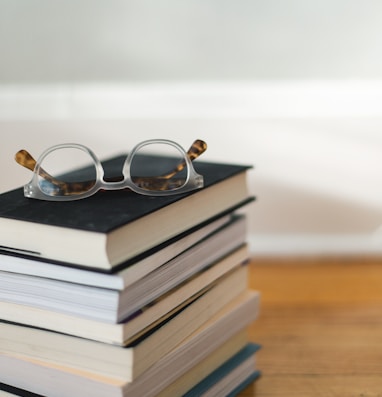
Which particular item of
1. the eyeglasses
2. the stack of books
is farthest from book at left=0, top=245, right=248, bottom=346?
the eyeglasses

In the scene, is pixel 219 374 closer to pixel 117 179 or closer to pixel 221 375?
pixel 221 375

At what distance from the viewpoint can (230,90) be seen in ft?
4.76

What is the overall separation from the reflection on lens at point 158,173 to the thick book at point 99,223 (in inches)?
1.3

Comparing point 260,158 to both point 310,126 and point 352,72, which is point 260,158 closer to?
point 310,126

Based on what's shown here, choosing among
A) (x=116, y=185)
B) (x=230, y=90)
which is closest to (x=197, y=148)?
(x=116, y=185)

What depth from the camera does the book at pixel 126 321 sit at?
0.73 m

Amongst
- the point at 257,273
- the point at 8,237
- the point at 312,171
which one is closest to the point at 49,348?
the point at 8,237

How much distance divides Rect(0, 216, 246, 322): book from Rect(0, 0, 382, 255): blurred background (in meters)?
0.65

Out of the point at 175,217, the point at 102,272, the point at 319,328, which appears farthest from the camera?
the point at 319,328

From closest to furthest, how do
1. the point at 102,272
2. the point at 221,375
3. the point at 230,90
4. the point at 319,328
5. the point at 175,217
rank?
the point at 102,272 → the point at 175,217 → the point at 221,375 → the point at 319,328 → the point at 230,90

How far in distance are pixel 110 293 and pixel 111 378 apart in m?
0.10

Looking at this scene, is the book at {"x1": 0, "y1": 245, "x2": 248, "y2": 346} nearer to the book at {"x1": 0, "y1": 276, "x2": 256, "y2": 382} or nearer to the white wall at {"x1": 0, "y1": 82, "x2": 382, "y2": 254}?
the book at {"x1": 0, "y1": 276, "x2": 256, "y2": 382}

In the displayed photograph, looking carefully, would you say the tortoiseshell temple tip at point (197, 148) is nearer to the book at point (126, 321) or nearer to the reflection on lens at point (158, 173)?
the reflection on lens at point (158, 173)

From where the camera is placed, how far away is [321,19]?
1.40 metres
